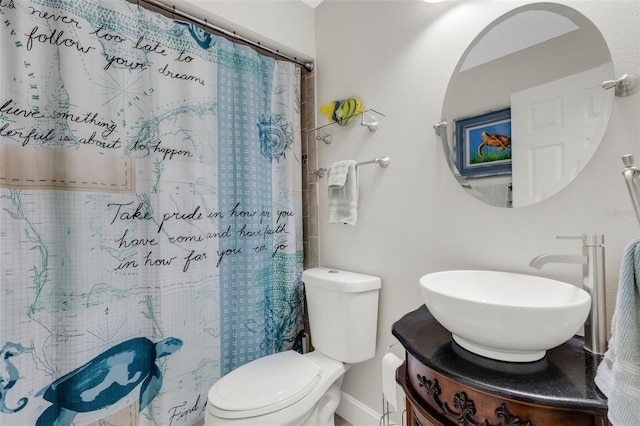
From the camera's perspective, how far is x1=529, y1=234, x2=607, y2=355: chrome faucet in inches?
29.5

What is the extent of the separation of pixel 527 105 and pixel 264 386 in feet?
4.77

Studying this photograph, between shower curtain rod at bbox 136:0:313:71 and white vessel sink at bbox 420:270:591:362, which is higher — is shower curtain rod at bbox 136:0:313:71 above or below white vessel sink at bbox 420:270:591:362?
above

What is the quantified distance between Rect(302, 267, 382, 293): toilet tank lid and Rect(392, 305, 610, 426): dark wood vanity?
49 centimetres

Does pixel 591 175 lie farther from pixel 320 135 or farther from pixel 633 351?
pixel 320 135

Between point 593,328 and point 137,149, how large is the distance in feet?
5.58

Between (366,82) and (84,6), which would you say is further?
(366,82)

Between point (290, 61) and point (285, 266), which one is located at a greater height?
point (290, 61)

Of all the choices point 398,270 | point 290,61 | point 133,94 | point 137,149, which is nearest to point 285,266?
point 398,270

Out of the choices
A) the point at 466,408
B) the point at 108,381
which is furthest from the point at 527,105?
the point at 108,381

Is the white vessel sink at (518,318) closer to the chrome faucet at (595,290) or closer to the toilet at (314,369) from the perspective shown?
the chrome faucet at (595,290)

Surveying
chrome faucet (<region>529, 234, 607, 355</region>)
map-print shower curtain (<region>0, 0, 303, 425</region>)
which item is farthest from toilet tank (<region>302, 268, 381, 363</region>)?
chrome faucet (<region>529, 234, 607, 355</region>)

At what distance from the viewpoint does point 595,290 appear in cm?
76

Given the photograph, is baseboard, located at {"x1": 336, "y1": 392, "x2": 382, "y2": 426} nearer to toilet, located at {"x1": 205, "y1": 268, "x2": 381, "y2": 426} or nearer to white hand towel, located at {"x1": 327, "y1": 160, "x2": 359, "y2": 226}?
toilet, located at {"x1": 205, "y1": 268, "x2": 381, "y2": 426}

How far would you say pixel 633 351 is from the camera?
0.51 m
